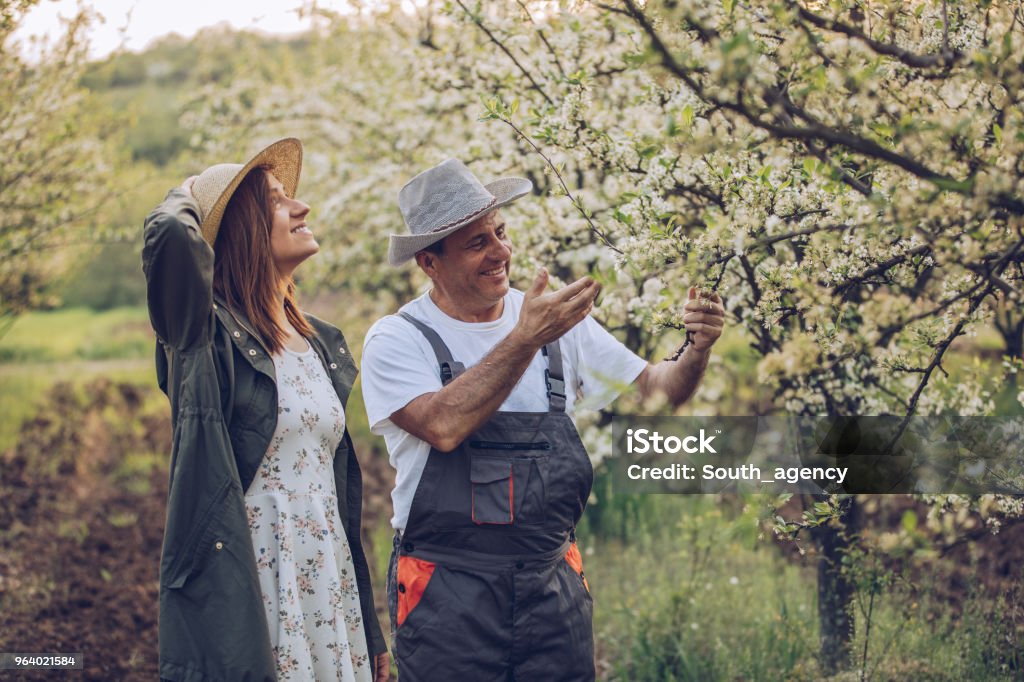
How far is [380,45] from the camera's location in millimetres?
8820

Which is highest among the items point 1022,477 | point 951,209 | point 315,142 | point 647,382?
point 315,142

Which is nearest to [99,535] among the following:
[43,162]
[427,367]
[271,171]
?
[43,162]

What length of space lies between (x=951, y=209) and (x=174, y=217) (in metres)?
1.88

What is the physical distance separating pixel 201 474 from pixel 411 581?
68 centimetres

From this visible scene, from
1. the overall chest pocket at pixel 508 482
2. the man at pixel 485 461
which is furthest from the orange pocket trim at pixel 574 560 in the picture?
the overall chest pocket at pixel 508 482

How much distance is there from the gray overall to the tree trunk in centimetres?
160

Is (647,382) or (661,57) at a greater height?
(661,57)

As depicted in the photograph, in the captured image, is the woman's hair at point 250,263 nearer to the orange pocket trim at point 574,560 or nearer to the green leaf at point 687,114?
the orange pocket trim at point 574,560

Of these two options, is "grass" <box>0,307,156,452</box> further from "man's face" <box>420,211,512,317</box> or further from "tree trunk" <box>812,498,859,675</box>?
"tree trunk" <box>812,498,859,675</box>

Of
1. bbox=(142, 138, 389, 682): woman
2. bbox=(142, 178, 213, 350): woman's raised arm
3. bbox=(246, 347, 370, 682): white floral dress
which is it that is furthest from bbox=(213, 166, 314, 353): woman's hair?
bbox=(142, 178, 213, 350): woman's raised arm

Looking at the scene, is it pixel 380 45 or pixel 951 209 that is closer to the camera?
pixel 951 209

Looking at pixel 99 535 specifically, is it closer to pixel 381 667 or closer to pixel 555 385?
pixel 381 667

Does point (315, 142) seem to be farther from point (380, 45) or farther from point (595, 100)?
point (595, 100)

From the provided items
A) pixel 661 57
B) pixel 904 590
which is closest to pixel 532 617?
pixel 661 57
